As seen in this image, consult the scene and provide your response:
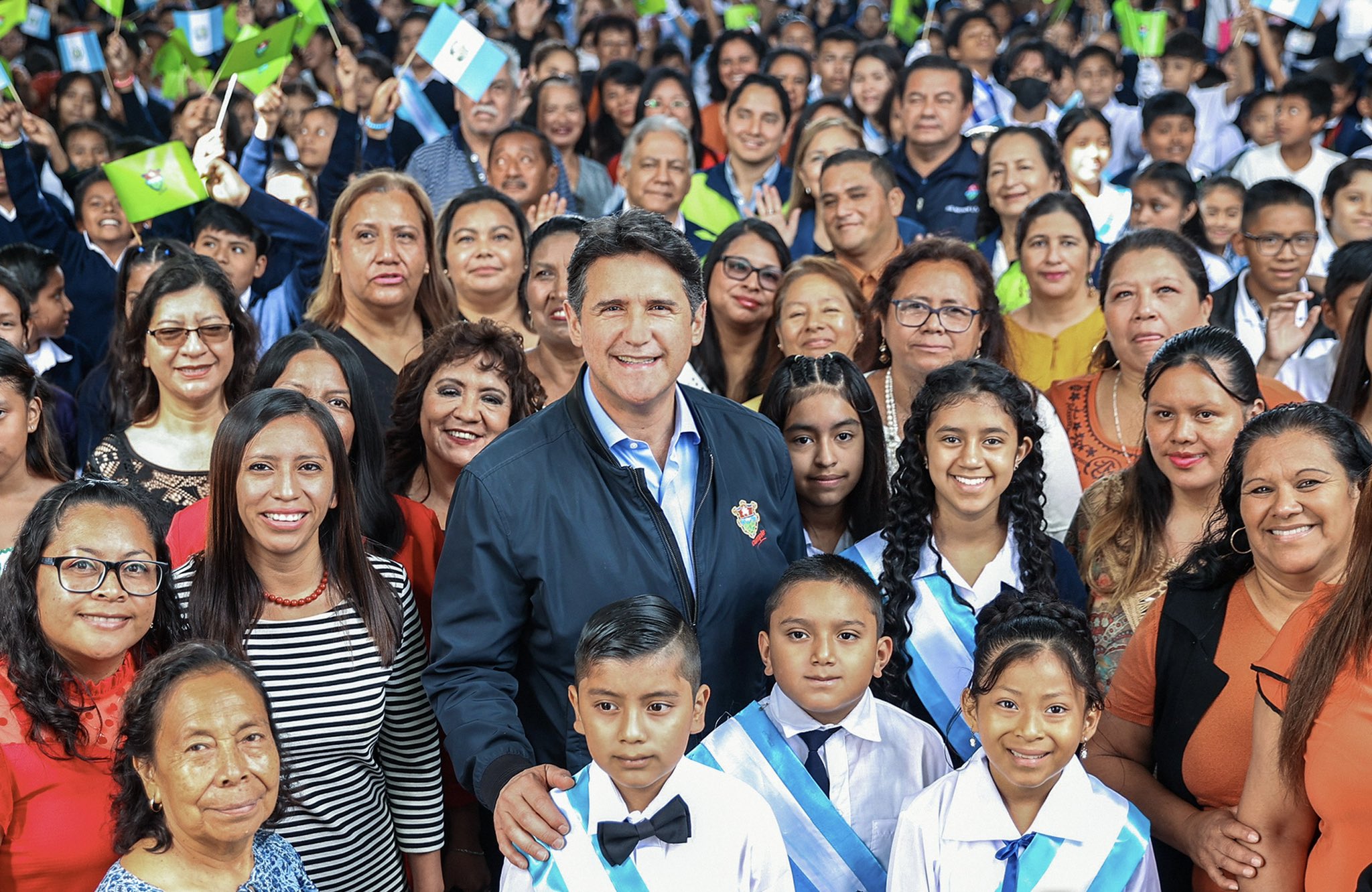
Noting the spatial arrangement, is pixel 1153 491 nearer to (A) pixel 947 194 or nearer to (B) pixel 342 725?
(B) pixel 342 725

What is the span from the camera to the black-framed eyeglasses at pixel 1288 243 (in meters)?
5.98

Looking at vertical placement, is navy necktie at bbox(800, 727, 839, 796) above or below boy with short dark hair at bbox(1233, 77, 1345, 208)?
below

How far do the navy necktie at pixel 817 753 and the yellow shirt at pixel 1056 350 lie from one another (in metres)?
2.30

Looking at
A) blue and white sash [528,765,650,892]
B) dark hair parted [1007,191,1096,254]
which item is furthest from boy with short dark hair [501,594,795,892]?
dark hair parted [1007,191,1096,254]

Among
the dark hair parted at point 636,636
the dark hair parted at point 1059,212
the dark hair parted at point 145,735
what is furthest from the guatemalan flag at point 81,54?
the dark hair parted at point 636,636

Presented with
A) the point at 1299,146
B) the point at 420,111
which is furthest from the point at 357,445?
the point at 1299,146

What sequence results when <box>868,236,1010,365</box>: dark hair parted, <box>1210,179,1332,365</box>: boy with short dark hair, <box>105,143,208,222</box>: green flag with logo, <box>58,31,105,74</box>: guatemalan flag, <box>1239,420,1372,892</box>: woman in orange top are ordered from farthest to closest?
<box>58,31,105,74</box>: guatemalan flag, <box>1210,179,1332,365</box>: boy with short dark hair, <box>105,143,208,222</box>: green flag with logo, <box>868,236,1010,365</box>: dark hair parted, <box>1239,420,1372,892</box>: woman in orange top

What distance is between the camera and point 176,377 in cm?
416

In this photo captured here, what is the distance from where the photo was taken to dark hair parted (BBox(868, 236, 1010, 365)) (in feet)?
15.0

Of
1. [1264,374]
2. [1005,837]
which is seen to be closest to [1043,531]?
[1005,837]

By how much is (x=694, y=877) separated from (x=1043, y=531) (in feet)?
4.57

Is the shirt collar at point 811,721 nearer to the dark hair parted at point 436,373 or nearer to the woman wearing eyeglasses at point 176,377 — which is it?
the dark hair parted at point 436,373

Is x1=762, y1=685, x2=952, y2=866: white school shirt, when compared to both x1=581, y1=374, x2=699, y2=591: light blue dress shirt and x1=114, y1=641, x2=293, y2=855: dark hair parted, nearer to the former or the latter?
x1=581, y1=374, x2=699, y2=591: light blue dress shirt

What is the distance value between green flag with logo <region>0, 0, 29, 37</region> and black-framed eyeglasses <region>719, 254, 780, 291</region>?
468cm
